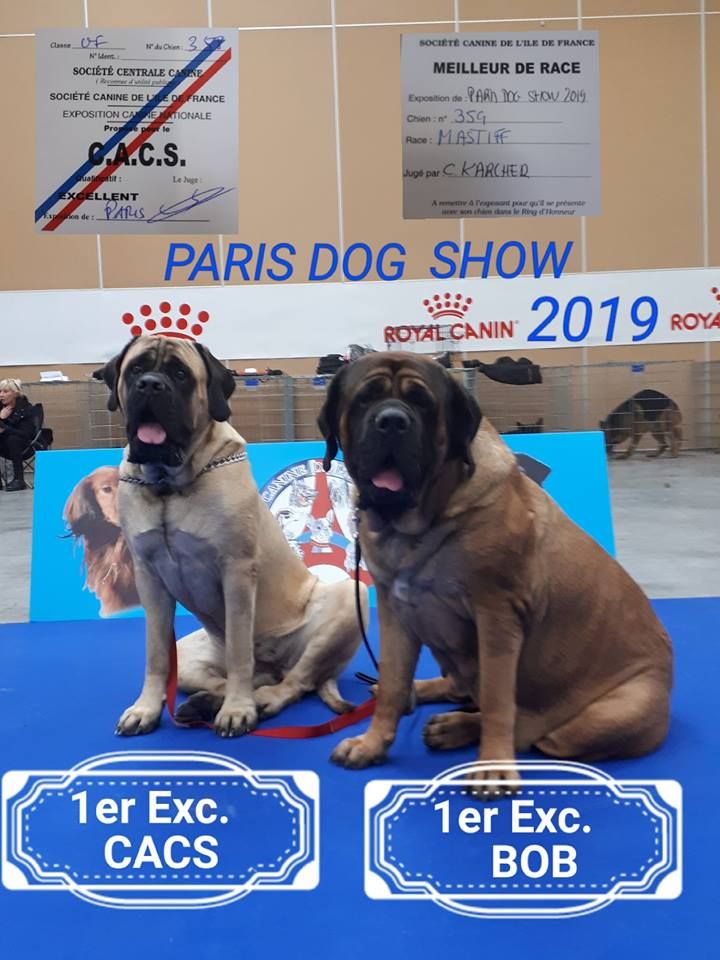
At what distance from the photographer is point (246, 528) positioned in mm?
2273

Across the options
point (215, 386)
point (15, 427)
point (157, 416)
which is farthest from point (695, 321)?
point (157, 416)

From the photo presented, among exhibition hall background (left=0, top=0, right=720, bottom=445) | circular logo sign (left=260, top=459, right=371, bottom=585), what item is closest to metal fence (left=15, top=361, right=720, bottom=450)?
exhibition hall background (left=0, top=0, right=720, bottom=445)

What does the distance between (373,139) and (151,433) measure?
31.7ft

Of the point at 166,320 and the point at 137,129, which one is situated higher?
the point at 137,129

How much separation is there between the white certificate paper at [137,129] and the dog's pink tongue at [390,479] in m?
2.62

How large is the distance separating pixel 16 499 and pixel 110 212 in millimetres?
5177

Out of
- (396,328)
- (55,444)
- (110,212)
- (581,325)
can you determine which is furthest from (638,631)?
(55,444)

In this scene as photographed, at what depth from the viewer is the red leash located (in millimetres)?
2238

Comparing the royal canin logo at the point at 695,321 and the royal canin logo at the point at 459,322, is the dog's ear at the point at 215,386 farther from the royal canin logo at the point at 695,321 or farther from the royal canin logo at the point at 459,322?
the royal canin logo at the point at 695,321

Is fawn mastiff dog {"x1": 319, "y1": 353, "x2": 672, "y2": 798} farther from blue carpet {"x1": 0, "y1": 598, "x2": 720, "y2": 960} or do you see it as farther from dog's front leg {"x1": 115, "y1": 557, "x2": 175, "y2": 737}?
dog's front leg {"x1": 115, "y1": 557, "x2": 175, "y2": 737}

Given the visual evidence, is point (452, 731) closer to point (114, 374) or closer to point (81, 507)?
point (114, 374)

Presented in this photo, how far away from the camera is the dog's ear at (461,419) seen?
1.88 m

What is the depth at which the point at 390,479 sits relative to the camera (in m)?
1.80
